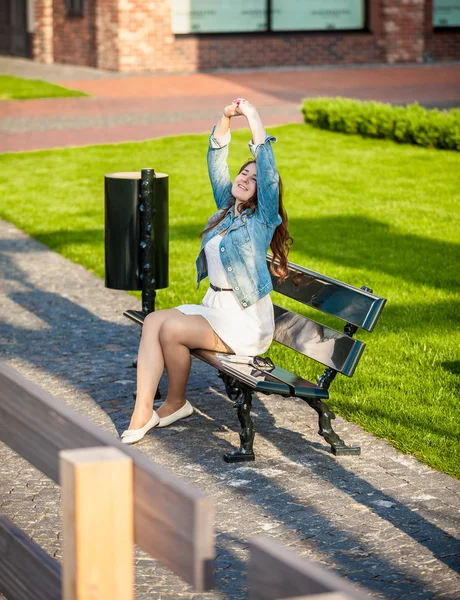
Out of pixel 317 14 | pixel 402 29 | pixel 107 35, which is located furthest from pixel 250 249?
pixel 402 29

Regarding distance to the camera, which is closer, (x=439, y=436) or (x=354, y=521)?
(x=354, y=521)

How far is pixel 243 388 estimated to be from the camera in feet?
16.9

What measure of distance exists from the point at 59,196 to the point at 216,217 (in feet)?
23.1

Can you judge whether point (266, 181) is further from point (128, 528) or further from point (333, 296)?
point (128, 528)

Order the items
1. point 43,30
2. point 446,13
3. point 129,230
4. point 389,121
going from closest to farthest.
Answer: point 129,230 < point 389,121 < point 446,13 < point 43,30

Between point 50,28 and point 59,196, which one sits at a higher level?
point 50,28

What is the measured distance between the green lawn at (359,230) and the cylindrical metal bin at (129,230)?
1.08m

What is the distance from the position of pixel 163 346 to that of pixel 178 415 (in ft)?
1.57

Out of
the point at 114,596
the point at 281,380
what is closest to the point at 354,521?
the point at 281,380

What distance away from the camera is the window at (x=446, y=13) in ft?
90.9

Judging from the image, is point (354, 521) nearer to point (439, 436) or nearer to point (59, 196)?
point (439, 436)

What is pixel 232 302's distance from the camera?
5.40 meters

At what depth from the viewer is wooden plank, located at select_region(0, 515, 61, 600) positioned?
109 inches

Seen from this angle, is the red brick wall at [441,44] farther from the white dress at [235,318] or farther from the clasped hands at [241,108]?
the white dress at [235,318]
